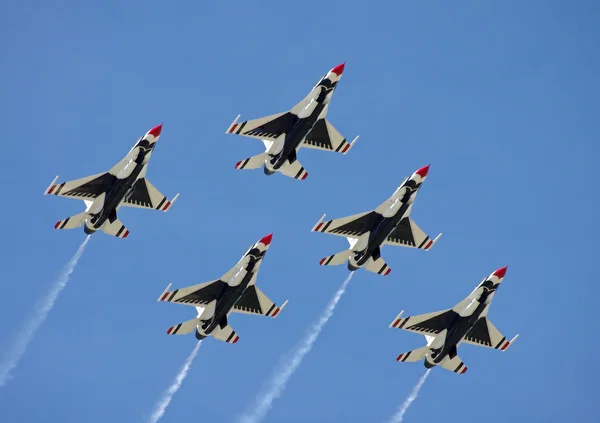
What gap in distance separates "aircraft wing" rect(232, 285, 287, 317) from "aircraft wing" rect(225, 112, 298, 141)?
12219mm

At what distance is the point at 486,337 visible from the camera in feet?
406

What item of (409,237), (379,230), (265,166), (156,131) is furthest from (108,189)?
(409,237)

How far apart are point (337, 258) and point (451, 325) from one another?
1041cm

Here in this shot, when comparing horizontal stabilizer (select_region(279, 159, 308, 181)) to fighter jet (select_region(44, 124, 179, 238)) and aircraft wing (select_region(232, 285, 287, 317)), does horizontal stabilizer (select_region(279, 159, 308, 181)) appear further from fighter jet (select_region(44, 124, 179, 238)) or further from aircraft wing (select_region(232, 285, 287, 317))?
fighter jet (select_region(44, 124, 179, 238))

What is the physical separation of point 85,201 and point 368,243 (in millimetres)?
22444

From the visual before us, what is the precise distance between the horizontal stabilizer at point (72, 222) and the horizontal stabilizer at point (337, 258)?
62.9 ft

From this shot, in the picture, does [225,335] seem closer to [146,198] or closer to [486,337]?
[146,198]

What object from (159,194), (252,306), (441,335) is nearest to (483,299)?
(441,335)

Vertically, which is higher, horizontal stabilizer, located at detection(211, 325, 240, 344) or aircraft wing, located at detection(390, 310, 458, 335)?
aircraft wing, located at detection(390, 310, 458, 335)

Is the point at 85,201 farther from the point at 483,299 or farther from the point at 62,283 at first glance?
the point at 483,299

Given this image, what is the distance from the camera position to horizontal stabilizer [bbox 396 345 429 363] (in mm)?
121438

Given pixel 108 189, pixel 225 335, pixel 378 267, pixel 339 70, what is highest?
pixel 339 70

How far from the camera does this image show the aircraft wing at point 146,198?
119688 mm

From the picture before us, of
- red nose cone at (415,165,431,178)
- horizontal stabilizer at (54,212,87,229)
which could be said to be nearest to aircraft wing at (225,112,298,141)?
red nose cone at (415,165,431,178)
